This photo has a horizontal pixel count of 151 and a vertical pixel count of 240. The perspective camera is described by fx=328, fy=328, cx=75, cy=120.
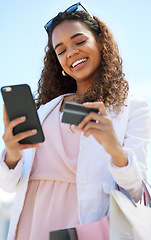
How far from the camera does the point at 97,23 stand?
359 cm

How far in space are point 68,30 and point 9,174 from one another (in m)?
1.57

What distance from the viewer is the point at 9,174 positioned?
8.41 ft

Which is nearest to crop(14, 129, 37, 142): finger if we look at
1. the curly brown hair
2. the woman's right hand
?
the woman's right hand

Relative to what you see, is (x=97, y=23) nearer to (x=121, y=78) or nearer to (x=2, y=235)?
(x=121, y=78)

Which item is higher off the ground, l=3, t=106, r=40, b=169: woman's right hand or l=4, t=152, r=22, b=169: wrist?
l=3, t=106, r=40, b=169: woman's right hand

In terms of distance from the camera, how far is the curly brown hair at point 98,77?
120 inches

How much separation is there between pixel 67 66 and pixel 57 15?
64 cm

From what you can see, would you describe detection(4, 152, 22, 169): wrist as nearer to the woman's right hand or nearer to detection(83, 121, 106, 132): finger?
the woman's right hand

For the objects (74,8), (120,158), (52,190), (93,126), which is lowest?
(52,190)

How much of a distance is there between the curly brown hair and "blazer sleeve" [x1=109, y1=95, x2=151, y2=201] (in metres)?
0.15

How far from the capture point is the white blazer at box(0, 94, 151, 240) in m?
2.28

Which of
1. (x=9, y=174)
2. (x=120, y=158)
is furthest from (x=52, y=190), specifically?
(x=120, y=158)

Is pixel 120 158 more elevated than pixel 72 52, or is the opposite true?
pixel 72 52

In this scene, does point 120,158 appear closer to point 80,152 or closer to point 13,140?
point 80,152
